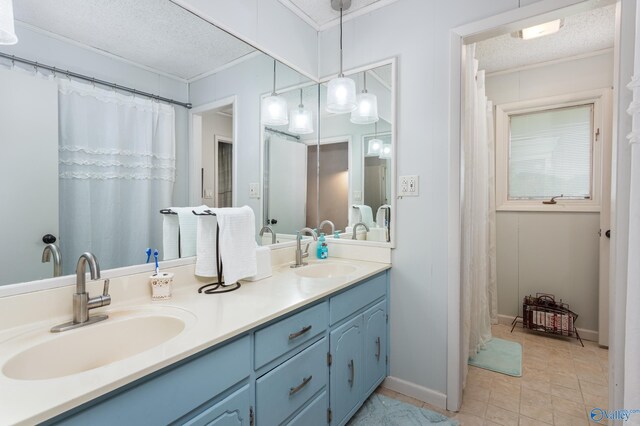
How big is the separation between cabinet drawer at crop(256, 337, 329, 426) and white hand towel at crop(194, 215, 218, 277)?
0.54 metres

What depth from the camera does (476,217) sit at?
2.33m

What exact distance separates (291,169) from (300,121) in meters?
0.35

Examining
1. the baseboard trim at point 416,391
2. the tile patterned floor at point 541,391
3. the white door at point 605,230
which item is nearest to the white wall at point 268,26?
the baseboard trim at point 416,391

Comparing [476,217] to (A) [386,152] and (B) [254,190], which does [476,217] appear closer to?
(A) [386,152]

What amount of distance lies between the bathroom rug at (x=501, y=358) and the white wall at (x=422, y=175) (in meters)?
0.70

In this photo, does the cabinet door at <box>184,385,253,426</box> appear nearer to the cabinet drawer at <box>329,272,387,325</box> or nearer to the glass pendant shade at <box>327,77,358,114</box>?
the cabinet drawer at <box>329,272,387,325</box>

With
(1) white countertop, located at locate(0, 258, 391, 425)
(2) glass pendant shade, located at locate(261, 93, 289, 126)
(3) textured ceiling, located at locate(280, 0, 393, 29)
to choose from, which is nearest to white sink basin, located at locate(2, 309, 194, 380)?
(1) white countertop, located at locate(0, 258, 391, 425)

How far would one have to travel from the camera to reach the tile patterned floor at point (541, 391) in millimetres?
1706

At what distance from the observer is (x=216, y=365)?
91 centimetres

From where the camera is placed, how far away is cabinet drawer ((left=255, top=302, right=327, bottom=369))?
3.49 ft

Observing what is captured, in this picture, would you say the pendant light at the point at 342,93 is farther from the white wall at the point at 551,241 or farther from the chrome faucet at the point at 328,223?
the white wall at the point at 551,241

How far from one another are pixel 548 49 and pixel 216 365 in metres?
3.32

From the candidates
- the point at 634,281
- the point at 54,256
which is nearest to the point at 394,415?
the point at 634,281

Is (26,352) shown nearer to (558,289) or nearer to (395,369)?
(395,369)
